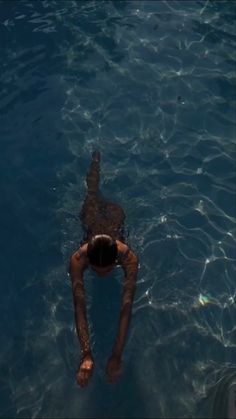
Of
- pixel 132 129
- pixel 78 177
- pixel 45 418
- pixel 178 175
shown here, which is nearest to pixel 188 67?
pixel 132 129

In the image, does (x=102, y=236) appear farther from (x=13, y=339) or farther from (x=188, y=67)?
(x=188, y=67)

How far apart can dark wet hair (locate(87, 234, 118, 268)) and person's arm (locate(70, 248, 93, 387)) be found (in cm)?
67

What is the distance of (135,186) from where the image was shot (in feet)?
28.1

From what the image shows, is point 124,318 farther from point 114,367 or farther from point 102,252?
point 102,252

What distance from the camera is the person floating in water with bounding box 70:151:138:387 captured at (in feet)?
17.0

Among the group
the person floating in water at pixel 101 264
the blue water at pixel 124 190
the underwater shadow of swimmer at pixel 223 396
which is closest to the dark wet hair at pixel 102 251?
the person floating in water at pixel 101 264

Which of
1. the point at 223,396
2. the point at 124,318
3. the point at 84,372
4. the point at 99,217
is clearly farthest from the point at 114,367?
the point at 99,217

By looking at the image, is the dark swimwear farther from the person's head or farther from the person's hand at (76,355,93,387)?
the person's hand at (76,355,93,387)

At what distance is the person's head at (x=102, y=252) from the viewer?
509cm

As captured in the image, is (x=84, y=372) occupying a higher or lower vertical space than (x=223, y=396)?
higher

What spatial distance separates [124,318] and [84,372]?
2.65ft

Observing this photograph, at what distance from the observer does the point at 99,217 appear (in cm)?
698

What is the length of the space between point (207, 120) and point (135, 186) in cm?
247

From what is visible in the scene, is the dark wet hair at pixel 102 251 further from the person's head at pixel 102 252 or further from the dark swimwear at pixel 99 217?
the dark swimwear at pixel 99 217
